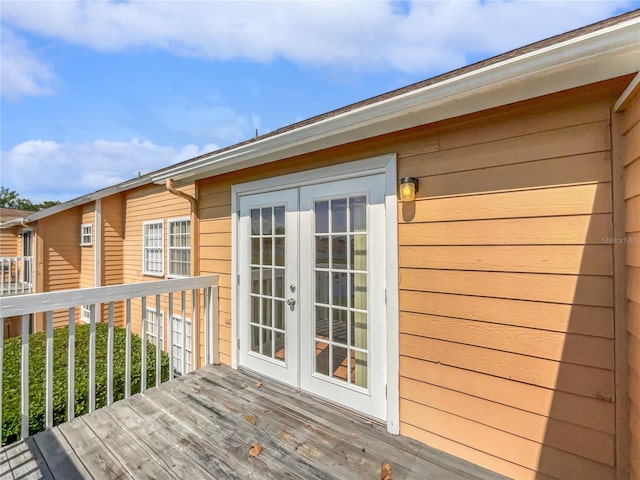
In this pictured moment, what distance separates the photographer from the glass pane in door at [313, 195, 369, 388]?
7.89 ft

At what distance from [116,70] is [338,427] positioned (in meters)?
6.33

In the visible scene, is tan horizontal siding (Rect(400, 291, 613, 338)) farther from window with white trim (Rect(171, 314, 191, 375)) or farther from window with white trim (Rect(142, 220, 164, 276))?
window with white trim (Rect(142, 220, 164, 276))

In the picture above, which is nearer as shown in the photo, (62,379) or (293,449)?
(293,449)

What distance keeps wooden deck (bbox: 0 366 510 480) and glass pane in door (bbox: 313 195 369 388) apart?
0.41 m

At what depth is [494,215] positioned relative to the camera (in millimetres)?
1809

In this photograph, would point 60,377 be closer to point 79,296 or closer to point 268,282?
point 79,296

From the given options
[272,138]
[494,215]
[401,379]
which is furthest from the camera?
[272,138]

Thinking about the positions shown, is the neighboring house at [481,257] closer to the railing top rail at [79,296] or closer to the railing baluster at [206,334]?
the railing baluster at [206,334]

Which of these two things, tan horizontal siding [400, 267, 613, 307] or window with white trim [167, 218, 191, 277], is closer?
tan horizontal siding [400, 267, 613, 307]

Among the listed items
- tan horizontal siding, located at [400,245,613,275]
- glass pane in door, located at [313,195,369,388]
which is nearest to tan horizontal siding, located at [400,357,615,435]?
glass pane in door, located at [313,195,369,388]

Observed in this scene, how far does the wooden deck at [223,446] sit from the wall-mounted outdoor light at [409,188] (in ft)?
5.79

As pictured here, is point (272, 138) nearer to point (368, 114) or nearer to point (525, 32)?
point (368, 114)

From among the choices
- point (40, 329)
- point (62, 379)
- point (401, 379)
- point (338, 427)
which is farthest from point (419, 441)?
point (40, 329)

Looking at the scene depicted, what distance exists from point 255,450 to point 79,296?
6.16ft
